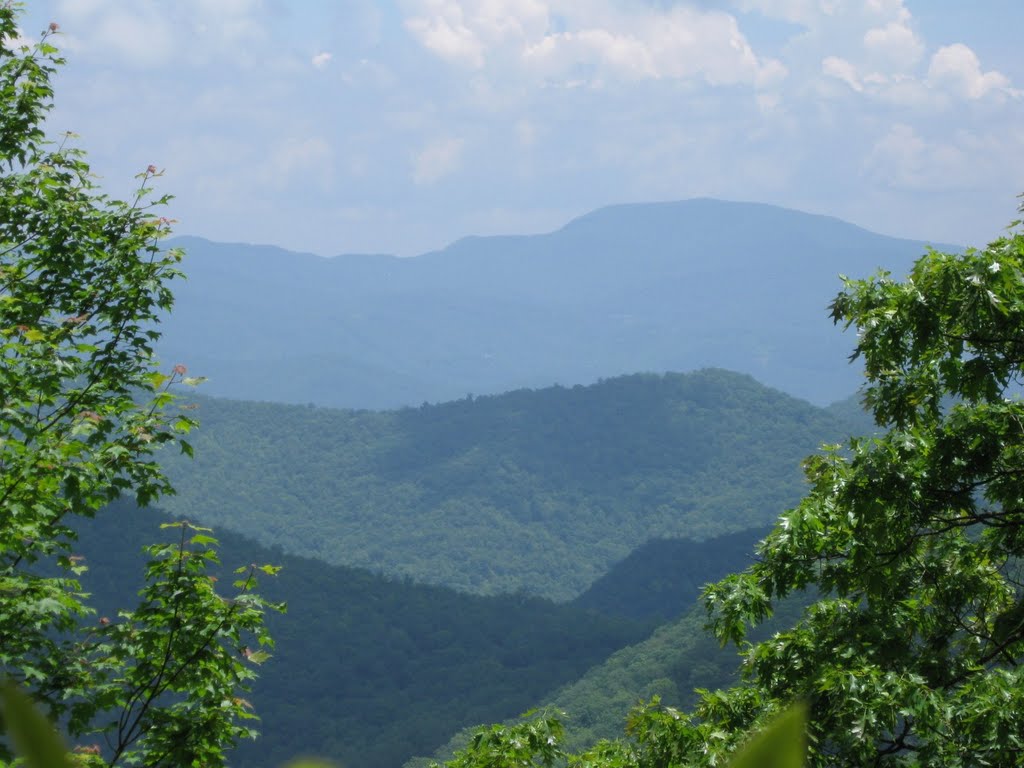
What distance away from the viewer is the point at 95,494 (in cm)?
793

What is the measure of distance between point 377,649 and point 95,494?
320 feet

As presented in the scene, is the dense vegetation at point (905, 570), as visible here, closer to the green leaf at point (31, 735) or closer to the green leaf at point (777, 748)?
the green leaf at point (777, 748)

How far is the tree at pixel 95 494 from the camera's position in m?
7.01

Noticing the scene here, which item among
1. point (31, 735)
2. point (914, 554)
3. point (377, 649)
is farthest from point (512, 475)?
point (31, 735)

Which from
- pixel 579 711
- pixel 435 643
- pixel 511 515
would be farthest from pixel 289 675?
pixel 511 515

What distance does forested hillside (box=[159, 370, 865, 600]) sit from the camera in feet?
480

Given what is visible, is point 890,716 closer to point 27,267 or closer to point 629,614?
point 27,267

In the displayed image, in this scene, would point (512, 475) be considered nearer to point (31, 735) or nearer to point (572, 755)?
point (572, 755)

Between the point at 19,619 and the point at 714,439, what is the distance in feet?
557

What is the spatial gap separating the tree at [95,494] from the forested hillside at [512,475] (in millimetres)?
131666

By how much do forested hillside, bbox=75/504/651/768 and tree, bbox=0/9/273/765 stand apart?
230ft

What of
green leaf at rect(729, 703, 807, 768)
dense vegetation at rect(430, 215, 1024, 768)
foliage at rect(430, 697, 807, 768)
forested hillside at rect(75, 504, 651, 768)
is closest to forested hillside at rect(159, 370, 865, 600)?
forested hillside at rect(75, 504, 651, 768)

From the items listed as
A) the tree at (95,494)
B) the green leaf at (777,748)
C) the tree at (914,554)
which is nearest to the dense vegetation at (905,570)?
the tree at (914,554)

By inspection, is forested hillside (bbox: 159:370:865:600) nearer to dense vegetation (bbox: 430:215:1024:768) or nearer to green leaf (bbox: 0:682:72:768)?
dense vegetation (bbox: 430:215:1024:768)
